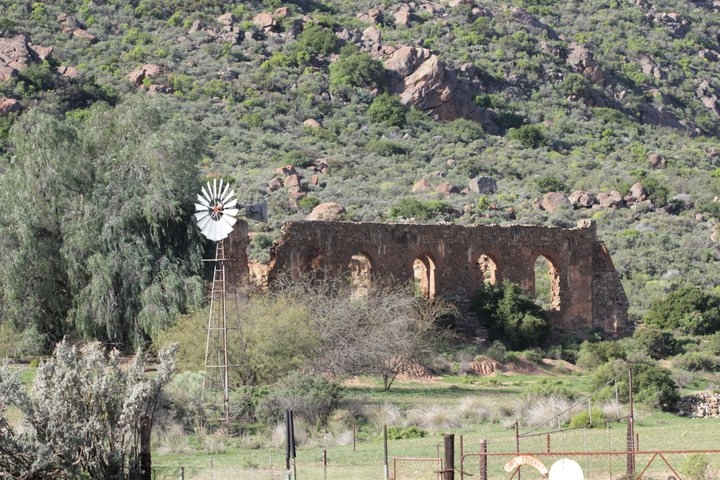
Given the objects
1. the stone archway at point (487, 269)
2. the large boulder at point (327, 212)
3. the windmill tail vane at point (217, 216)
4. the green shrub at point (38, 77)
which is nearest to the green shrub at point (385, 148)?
the large boulder at point (327, 212)

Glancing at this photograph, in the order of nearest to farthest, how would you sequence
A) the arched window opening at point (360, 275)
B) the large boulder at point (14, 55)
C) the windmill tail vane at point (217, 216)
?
the windmill tail vane at point (217, 216), the arched window opening at point (360, 275), the large boulder at point (14, 55)

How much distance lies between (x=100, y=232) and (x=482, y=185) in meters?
30.0

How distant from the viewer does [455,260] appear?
130 feet

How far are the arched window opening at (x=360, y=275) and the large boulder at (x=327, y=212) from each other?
8418 millimetres

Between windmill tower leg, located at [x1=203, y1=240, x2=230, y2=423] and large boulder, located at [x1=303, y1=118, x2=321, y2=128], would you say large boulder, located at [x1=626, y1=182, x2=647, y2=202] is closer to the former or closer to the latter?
large boulder, located at [x1=303, y1=118, x2=321, y2=128]

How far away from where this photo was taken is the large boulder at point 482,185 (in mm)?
58781

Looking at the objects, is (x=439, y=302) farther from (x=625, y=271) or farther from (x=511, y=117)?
(x=511, y=117)

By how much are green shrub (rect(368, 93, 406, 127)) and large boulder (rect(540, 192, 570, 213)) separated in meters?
11.9

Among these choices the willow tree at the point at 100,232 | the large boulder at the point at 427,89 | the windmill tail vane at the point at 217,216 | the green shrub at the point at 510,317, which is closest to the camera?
the windmill tail vane at the point at 217,216

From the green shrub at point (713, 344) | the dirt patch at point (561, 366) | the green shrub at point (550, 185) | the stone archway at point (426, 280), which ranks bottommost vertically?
the dirt patch at point (561, 366)

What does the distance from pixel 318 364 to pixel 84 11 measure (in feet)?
159

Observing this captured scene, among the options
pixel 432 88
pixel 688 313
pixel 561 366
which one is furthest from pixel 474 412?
pixel 432 88

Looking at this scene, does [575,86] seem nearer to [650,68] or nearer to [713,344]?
[650,68]

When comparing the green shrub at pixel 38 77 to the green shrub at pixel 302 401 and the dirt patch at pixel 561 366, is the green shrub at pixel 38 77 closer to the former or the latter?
the dirt patch at pixel 561 366
